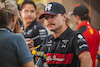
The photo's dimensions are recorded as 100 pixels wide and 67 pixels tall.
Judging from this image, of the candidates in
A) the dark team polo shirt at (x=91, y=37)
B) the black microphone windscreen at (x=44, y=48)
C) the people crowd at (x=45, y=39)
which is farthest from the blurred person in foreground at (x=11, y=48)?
the dark team polo shirt at (x=91, y=37)

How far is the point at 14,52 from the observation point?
1957 mm

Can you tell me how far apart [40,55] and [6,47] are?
2.63 ft

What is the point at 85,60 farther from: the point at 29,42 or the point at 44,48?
the point at 29,42

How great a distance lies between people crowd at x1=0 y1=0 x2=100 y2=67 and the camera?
1957mm

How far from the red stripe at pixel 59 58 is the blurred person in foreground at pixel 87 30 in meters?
1.62

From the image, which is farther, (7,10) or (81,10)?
(81,10)

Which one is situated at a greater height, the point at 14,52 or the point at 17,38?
the point at 17,38

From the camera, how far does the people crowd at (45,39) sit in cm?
196

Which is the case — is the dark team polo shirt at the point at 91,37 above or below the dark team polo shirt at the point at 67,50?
below

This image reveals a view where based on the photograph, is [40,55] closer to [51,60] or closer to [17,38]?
[51,60]

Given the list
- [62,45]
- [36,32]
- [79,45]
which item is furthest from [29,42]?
[79,45]

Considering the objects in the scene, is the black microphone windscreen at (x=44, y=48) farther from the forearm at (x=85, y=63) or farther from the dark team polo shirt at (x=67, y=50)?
the forearm at (x=85, y=63)

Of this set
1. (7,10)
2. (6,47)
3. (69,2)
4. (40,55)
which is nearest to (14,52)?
(6,47)

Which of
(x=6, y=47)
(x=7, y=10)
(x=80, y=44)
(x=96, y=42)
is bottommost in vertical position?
(x=96, y=42)
